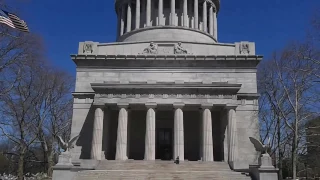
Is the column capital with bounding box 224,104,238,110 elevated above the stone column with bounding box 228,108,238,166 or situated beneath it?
elevated above

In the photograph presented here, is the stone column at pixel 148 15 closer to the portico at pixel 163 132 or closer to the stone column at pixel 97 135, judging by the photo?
the portico at pixel 163 132

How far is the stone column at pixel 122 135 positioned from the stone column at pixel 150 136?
1861 millimetres

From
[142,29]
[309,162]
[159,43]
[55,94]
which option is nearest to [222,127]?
[159,43]

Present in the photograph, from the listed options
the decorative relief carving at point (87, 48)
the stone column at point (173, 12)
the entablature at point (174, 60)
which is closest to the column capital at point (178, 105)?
the entablature at point (174, 60)

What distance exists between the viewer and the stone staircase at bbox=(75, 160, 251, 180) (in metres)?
24.5

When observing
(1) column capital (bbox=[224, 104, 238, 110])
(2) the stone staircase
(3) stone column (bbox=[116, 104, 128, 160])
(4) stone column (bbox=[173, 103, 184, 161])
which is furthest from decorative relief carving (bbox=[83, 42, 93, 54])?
(1) column capital (bbox=[224, 104, 238, 110])

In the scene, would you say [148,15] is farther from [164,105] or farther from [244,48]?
[164,105]

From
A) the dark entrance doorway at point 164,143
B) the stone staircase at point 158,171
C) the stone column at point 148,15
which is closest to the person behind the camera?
the stone staircase at point 158,171

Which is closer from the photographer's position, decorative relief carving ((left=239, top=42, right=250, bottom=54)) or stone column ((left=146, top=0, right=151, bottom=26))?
decorative relief carving ((left=239, top=42, right=250, bottom=54))

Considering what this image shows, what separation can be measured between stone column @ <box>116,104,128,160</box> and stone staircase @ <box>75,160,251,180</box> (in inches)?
49.4

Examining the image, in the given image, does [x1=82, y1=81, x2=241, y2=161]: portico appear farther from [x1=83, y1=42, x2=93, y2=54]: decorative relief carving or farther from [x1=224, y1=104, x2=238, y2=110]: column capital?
[x1=83, y1=42, x2=93, y2=54]: decorative relief carving

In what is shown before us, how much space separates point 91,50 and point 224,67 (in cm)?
1428

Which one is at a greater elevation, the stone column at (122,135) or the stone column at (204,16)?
the stone column at (204,16)

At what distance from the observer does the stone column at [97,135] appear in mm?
30547
